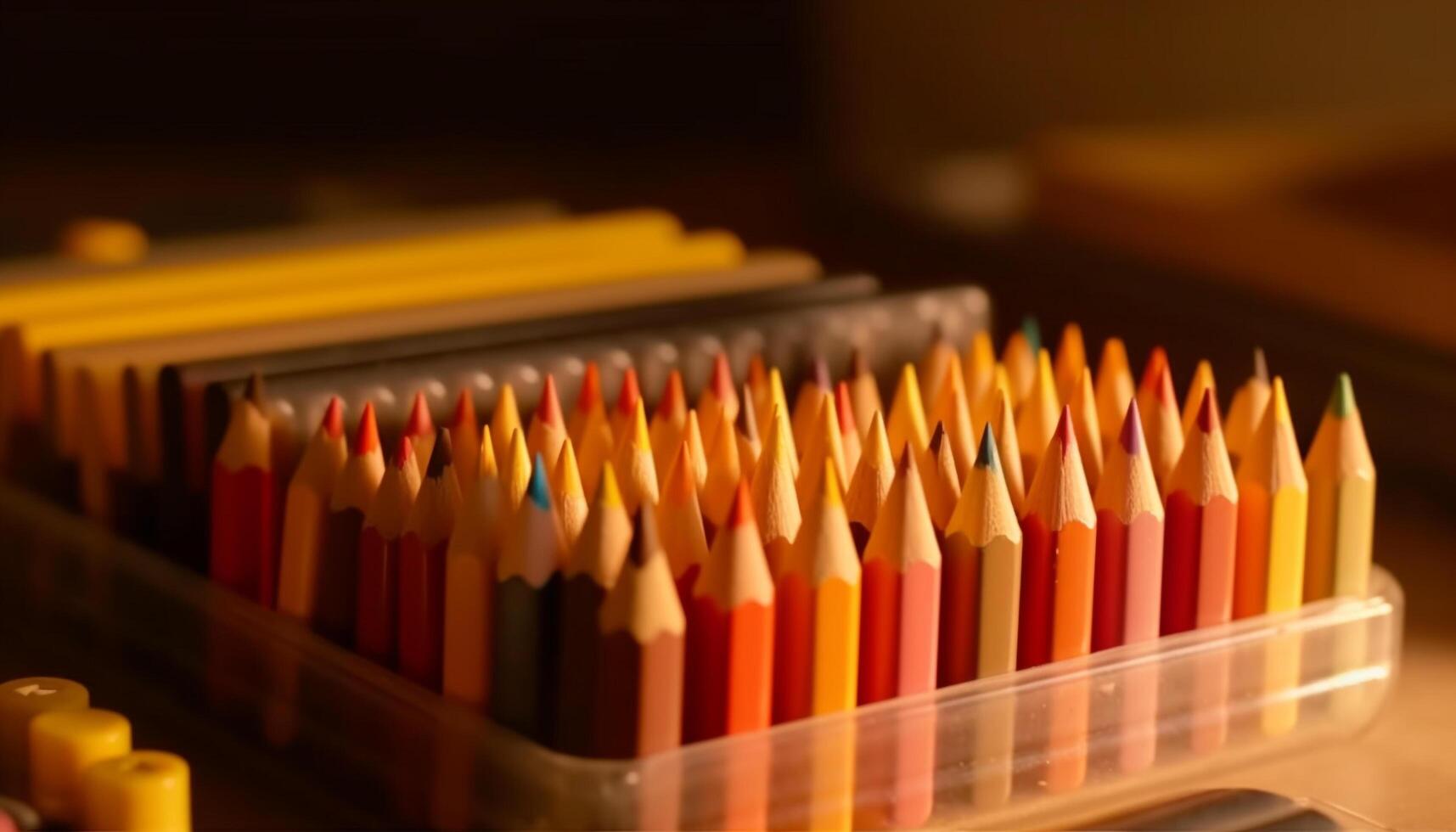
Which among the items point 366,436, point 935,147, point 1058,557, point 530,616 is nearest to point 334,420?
point 366,436

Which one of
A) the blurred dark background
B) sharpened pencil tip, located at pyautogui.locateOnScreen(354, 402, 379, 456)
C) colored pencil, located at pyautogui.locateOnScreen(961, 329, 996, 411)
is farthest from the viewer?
the blurred dark background

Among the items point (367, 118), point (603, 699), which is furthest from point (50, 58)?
point (603, 699)

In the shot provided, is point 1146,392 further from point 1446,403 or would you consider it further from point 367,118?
point 367,118

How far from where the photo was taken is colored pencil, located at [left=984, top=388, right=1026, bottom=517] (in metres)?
0.69

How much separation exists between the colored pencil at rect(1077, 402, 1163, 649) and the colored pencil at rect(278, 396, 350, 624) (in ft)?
0.79

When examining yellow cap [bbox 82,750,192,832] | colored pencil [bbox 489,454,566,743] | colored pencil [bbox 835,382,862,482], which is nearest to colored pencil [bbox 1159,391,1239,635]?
colored pencil [bbox 835,382,862,482]

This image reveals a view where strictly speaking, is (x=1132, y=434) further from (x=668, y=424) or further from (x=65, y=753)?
(x=65, y=753)

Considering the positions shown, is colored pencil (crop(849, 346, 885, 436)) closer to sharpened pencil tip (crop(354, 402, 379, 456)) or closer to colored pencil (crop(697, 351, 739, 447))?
colored pencil (crop(697, 351, 739, 447))

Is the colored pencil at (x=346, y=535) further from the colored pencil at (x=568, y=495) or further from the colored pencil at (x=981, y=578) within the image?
the colored pencil at (x=981, y=578)

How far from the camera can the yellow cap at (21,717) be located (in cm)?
63

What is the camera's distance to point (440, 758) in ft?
2.06

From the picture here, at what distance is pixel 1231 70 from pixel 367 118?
735mm

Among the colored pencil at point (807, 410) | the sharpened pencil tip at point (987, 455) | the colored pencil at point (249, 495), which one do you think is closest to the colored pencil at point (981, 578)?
the sharpened pencil tip at point (987, 455)

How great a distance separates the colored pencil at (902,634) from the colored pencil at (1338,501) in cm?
15
